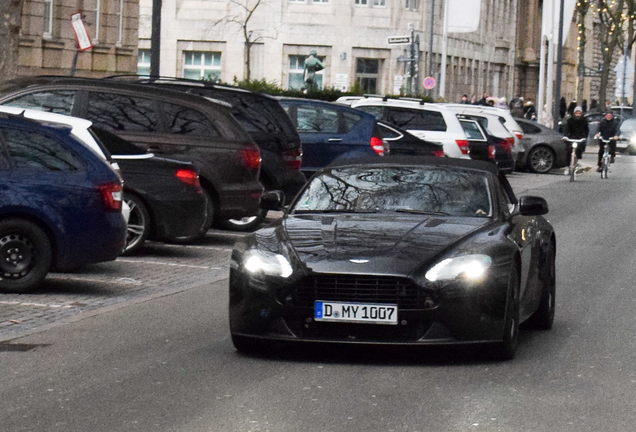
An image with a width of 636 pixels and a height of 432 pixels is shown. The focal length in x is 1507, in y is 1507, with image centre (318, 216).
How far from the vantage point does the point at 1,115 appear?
12.8m

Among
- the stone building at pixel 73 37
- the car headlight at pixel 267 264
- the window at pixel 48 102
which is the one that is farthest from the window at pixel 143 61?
the car headlight at pixel 267 264

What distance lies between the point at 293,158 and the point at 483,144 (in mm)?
13767

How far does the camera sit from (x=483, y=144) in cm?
3322

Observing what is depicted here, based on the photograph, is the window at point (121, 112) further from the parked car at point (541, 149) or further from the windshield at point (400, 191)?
the parked car at point (541, 149)

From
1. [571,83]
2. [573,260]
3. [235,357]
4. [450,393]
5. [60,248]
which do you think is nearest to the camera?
[450,393]

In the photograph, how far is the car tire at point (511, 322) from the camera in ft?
29.5

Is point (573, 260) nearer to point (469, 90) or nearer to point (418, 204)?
point (418, 204)

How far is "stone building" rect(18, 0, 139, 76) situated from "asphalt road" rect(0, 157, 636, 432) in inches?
1063

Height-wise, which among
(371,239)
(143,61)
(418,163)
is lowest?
(371,239)

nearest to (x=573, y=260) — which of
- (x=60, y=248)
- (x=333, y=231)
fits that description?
(x=60, y=248)

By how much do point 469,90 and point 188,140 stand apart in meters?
67.0

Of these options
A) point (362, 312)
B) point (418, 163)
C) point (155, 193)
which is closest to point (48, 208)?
point (155, 193)

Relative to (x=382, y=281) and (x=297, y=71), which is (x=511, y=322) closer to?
(x=382, y=281)

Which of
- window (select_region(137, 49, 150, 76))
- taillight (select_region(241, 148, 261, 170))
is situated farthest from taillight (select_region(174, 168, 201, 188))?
window (select_region(137, 49, 150, 76))
